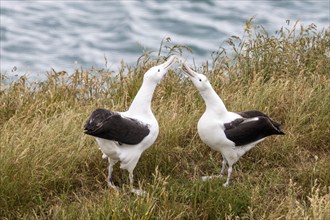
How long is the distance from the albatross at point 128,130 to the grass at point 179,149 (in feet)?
0.70

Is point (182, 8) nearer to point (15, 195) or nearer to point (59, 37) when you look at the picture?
point (59, 37)

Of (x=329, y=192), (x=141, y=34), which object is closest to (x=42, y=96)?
(x=329, y=192)

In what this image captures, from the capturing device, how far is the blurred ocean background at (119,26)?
15.6 m

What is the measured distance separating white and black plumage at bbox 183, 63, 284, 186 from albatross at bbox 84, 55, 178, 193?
348mm

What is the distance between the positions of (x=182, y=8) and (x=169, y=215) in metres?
12.7

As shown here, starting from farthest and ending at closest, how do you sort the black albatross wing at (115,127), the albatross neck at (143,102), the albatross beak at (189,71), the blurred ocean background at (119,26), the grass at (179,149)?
the blurred ocean background at (119,26), the albatross beak at (189,71), the albatross neck at (143,102), the grass at (179,149), the black albatross wing at (115,127)

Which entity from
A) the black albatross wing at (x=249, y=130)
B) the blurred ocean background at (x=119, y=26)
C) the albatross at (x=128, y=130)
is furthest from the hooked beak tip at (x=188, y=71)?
the blurred ocean background at (x=119, y=26)

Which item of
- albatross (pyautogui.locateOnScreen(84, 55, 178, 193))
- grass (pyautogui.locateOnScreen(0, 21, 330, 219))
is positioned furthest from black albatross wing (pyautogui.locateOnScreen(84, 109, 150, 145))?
grass (pyautogui.locateOnScreen(0, 21, 330, 219))

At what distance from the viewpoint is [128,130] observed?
5605 millimetres

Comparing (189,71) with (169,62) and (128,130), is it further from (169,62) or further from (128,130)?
(128,130)

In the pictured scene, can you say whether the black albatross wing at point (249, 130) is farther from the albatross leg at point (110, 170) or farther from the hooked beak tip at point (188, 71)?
the albatross leg at point (110, 170)

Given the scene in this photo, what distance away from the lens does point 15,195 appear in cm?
560

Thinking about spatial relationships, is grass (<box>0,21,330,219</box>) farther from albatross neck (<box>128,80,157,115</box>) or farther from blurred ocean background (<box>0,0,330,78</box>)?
blurred ocean background (<box>0,0,330,78</box>)

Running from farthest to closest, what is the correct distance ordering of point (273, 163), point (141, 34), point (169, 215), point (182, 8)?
point (182, 8)
point (141, 34)
point (273, 163)
point (169, 215)
